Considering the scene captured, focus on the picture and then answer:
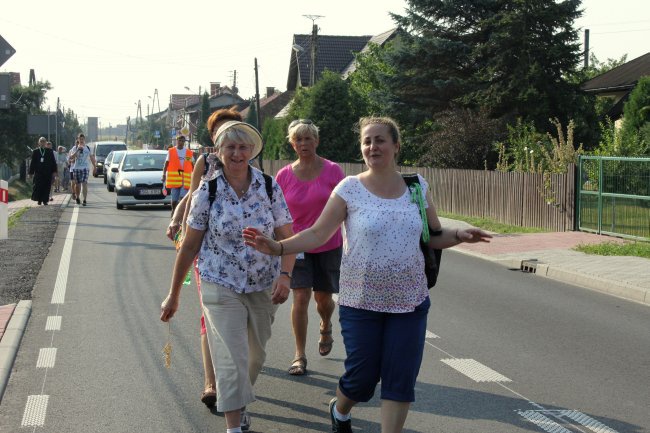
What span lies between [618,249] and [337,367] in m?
9.86

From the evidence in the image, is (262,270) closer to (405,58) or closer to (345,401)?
(345,401)

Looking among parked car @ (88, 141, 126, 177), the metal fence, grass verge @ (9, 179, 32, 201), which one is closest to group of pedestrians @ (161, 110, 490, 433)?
the metal fence

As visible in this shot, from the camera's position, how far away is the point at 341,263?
528cm

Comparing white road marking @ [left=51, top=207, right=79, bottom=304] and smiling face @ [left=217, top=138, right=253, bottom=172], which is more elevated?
smiling face @ [left=217, top=138, right=253, bottom=172]

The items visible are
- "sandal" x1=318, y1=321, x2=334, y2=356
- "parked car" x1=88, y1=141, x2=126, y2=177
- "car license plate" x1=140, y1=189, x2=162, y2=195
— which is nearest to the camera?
"sandal" x1=318, y1=321, x2=334, y2=356

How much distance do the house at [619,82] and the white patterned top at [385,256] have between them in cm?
3831

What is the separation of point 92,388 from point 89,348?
4.74ft

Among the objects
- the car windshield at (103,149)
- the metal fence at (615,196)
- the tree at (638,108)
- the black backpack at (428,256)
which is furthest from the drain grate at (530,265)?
the car windshield at (103,149)

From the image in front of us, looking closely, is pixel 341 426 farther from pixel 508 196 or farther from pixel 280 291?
pixel 508 196

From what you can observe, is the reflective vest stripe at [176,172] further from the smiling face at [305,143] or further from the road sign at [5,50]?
the smiling face at [305,143]

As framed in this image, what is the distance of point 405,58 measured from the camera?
119ft

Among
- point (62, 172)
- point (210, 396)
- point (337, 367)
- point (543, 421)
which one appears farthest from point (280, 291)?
point (62, 172)

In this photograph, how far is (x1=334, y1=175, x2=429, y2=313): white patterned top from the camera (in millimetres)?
4918

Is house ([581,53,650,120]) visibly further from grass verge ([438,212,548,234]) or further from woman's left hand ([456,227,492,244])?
woman's left hand ([456,227,492,244])
